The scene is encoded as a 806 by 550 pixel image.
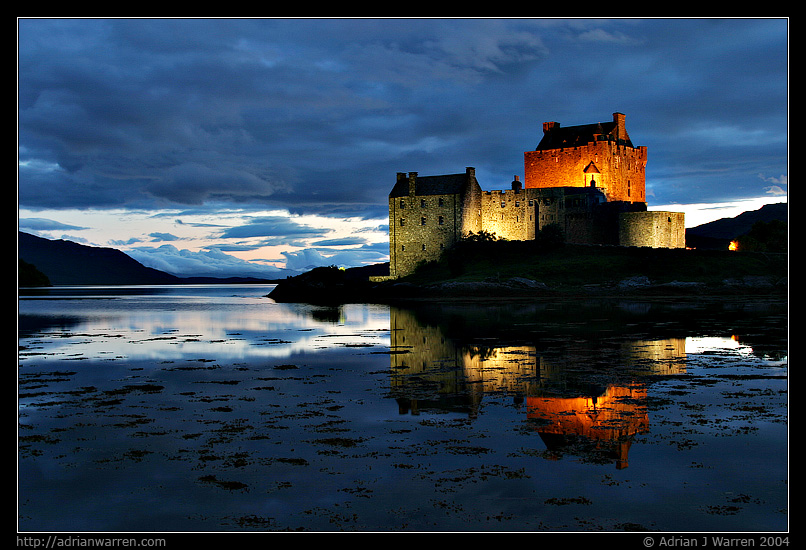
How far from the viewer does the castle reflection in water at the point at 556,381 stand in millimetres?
9742

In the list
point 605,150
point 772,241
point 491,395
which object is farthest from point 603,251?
point 491,395

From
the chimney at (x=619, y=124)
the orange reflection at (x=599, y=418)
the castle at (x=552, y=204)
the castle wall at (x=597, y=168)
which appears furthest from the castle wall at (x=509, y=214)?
the orange reflection at (x=599, y=418)

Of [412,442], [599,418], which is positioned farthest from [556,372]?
[412,442]

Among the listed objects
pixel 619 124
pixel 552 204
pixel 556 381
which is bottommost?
pixel 556 381

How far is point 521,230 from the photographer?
7769cm

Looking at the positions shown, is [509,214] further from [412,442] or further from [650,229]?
[412,442]

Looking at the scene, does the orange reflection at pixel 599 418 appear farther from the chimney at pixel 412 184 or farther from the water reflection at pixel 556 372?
the chimney at pixel 412 184

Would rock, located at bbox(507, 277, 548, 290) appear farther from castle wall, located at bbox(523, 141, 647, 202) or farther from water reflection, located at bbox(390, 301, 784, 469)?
water reflection, located at bbox(390, 301, 784, 469)

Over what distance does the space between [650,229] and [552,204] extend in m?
11.7

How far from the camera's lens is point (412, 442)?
9219 millimetres

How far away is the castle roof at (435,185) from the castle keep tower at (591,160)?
39.9 feet

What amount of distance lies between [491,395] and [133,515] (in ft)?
24.7

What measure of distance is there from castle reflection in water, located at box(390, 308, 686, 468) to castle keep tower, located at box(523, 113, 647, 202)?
6259 cm

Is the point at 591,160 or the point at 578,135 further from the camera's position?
the point at 578,135
